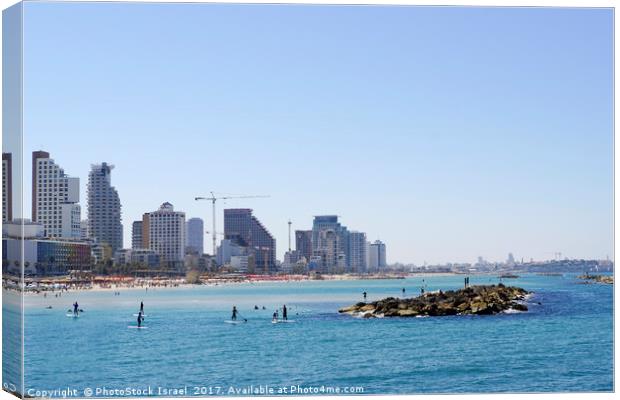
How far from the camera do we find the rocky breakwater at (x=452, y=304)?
22.5m

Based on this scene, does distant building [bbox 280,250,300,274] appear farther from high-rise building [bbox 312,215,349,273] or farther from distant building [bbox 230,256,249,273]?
distant building [bbox 230,256,249,273]

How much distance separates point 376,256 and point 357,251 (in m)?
1.50

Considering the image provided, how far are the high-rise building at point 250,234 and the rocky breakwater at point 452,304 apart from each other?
2333 millimetres

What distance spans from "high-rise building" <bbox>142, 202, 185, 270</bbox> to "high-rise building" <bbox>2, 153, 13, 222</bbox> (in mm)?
3223

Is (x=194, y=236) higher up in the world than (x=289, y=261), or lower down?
higher up

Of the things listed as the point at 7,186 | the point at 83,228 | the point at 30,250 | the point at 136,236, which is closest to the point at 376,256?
the point at 136,236

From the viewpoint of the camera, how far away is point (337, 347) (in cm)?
1847

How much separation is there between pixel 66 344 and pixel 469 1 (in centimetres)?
795

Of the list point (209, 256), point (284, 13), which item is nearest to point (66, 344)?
point (284, 13)

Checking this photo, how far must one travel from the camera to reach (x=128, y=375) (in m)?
16.5

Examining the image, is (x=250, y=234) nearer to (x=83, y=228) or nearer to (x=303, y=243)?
(x=303, y=243)

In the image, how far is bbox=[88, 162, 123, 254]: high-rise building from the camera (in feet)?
61.5

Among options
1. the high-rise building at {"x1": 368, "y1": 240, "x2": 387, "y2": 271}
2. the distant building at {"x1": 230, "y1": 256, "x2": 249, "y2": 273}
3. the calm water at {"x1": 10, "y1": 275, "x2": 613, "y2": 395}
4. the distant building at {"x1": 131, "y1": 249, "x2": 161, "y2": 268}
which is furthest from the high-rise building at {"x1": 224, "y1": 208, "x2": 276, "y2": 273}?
the high-rise building at {"x1": 368, "y1": 240, "x2": 387, "y2": 271}

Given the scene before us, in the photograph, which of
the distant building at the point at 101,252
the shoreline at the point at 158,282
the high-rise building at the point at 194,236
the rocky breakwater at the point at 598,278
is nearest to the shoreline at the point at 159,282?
the shoreline at the point at 158,282
